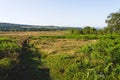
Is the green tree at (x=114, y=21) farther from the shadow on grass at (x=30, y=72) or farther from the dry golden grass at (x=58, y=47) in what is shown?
the shadow on grass at (x=30, y=72)

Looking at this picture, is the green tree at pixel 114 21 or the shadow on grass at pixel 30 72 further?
the green tree at pixel 114 21

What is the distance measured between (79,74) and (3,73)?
5.09 meters

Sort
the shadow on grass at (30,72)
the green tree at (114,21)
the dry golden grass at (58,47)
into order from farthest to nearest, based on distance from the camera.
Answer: the green tree at (114,21) < the dry golden grass at (58,47) < the shadow on grass at (30,72)

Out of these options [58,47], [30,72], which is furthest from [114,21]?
[30,72]

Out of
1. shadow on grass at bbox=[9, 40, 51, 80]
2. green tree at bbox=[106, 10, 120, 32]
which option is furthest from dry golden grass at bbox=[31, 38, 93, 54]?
green tree at bbox=[106, 10, 120, 32]

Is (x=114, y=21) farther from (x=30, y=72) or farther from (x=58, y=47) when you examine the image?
(x=30, y=72)

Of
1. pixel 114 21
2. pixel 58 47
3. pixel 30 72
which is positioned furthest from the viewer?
pixel 114 21

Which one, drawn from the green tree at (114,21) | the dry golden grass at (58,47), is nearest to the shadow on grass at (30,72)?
the dry golden grass at (58,47)

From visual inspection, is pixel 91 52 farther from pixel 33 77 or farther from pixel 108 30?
pixel 108 30

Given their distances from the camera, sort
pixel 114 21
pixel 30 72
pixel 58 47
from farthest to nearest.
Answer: pixel 114 21 → pixel 58 47 → pixel 30 72

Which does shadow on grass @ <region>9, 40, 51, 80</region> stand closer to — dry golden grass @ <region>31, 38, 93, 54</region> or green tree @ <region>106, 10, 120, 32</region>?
dry golden grass @ <region>31, 38, 93, 54</region>

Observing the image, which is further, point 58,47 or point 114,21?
point 114,21

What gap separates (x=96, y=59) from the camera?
1641 cm

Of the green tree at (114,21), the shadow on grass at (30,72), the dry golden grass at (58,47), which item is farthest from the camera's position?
the green tree at (114,21)
